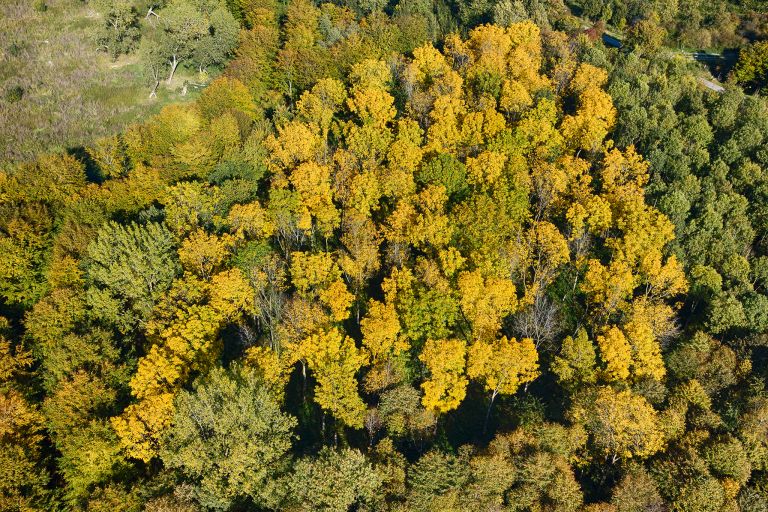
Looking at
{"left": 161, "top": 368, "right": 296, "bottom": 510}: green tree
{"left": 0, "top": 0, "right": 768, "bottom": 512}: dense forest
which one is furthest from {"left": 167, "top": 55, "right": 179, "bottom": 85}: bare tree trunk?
{"left": 161, "top": 368, "right": 296, "bottom": 510}: green tree

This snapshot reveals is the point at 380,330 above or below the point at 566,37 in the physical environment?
below

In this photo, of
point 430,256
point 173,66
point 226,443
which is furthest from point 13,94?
point 226,443

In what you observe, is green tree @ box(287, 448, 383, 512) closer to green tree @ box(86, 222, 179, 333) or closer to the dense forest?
the dense forest

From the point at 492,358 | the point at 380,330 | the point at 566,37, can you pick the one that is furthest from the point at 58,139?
the point at 566,37

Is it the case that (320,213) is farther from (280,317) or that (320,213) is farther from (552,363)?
(552,363)

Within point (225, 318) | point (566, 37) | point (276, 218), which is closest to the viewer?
point (225, 318)

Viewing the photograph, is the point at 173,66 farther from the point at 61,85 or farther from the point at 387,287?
the point at 387,287

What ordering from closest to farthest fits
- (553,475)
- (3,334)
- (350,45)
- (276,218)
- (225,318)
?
(553,475) < (3,334) < (225,318) < (276,218) < (350,45)
